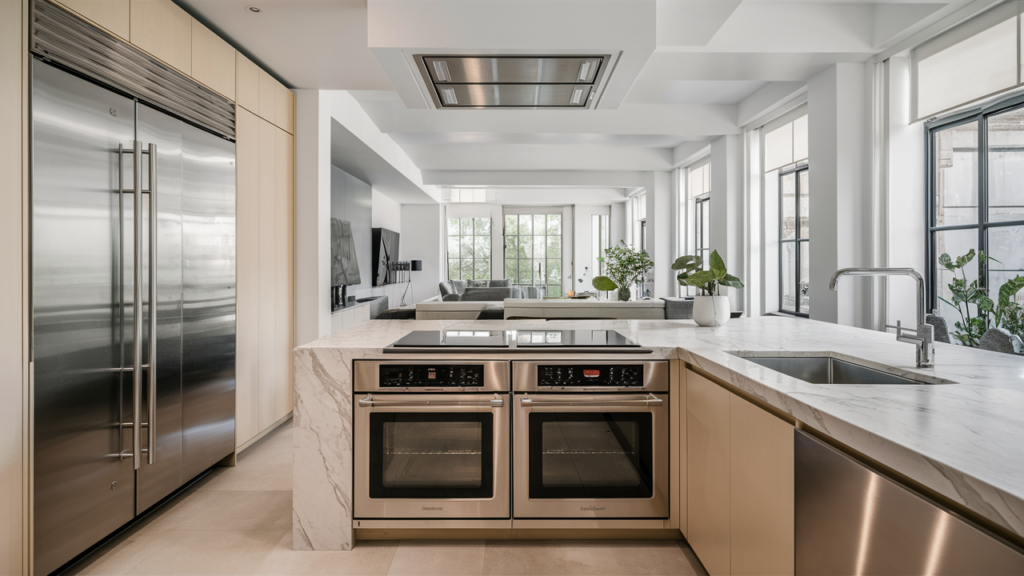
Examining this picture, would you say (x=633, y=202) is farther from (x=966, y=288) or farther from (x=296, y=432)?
(x=296, y=432)

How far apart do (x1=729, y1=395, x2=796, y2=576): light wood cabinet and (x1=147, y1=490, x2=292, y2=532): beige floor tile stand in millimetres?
1883

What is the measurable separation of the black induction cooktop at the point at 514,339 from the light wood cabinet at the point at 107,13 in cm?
168

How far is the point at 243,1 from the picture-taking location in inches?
97.5

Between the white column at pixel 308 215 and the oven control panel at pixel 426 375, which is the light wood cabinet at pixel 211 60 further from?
the oven control panel at pixel 426 375

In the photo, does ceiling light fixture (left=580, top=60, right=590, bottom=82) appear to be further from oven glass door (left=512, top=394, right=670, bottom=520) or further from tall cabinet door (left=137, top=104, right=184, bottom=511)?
tall cabinet door (left=137, top=104, right=184, bottom=511)

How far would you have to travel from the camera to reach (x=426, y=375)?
192 cm

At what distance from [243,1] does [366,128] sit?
242 cm

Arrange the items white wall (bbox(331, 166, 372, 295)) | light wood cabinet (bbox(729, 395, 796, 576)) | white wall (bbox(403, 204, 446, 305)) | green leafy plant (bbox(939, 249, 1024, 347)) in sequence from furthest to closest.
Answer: white wall (bbox(403, 204, 446, 305)) → white wall (bbox(331, 166, 372, 295)) → green leafy plant (bbox(939, 249, 1024, 347)) → light wood cabinet (bbox(729, 395, 796, 576))

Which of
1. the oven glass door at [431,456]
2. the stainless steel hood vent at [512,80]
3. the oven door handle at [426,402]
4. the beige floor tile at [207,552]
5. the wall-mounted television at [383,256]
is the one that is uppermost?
the stainless steel hood vent at [512,80]

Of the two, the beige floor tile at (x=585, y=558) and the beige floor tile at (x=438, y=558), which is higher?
the beige floor tile at (x=585, y=558)

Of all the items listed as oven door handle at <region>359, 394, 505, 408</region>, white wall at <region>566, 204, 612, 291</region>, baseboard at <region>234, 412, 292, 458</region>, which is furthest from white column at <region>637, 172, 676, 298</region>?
oven door handle at <region>359, 394, 505, 408</region>

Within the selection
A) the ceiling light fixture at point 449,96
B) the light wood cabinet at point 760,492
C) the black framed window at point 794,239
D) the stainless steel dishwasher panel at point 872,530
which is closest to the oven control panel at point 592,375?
the light wood cabinet at point 760,492

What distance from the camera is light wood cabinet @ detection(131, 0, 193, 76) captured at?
83.9 inches

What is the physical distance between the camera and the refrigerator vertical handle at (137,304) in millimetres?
1979
